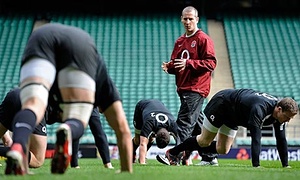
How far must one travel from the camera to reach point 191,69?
9.39m

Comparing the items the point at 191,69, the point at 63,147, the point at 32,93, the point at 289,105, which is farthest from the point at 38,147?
the point at 63,147

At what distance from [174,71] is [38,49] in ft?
16.7

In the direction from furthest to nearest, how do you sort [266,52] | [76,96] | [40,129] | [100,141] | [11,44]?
1. [11,44]
2. [266,52]
3. [100,141]
4. [40,129]
5. [76,96]

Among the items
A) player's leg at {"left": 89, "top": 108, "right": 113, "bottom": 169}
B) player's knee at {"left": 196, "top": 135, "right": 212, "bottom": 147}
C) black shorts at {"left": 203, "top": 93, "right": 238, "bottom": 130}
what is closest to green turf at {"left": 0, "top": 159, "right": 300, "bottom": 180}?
player's leg at {"left": 89, "top": 108, "right": 113, "bottom": 169}

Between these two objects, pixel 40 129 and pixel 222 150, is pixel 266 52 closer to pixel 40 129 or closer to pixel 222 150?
pixel 222 150

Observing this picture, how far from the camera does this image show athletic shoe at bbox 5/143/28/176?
4121 mm

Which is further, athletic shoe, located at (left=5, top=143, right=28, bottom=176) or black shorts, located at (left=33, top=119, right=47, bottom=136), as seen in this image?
black shorts, located at (left=33, top=119, right=47, bottom=136)

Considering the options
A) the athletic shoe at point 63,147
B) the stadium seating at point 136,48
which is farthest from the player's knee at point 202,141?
the stadium seating at point 136,48

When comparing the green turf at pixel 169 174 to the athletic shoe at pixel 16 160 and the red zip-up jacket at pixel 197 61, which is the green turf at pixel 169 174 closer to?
the athletic shoe at pixel 16 160

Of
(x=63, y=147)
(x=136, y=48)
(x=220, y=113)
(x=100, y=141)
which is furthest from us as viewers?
(x=136, y=48)

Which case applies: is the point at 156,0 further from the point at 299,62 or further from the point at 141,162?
the point at 141,162

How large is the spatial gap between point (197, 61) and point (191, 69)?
0.48ft

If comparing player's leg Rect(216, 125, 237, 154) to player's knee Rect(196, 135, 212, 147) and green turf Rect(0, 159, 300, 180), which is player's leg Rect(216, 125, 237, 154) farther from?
green turf Rect(0, 159, 300, 180)

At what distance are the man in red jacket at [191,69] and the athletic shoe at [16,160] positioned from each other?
17.0 ft
